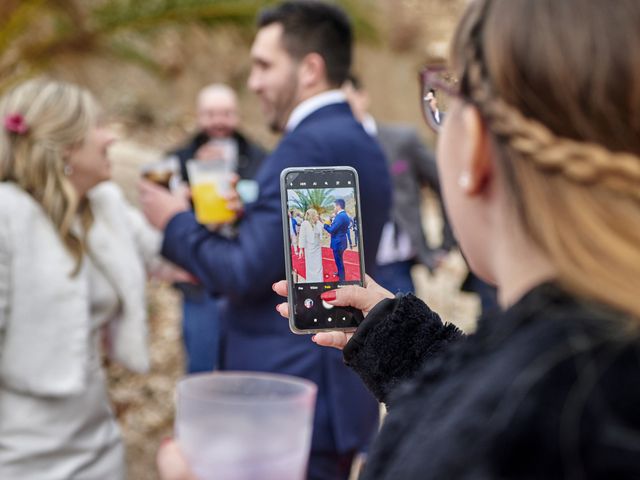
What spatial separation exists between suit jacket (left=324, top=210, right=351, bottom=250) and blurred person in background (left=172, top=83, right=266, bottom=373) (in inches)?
112

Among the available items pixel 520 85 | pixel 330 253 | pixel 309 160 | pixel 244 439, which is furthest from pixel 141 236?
pixel 520 85

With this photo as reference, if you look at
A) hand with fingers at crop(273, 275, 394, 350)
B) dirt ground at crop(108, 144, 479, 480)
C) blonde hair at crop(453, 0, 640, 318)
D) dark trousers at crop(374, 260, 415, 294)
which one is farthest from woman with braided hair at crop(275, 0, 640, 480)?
dirt ground at crop(108, 144, 479, 480)

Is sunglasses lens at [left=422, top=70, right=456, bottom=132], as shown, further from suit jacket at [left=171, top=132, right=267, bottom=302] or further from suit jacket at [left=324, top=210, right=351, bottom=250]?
suit jacket at [left=171, top=132, right=267, bottom=302]

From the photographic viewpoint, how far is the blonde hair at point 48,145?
Result: 279 cm

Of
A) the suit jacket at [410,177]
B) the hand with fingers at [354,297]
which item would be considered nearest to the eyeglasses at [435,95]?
the hand with fingers at [354,297]

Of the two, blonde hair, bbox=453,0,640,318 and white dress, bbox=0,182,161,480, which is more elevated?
blonde hair, bbox=453,0,640,318

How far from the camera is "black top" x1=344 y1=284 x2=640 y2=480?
2.57 feet

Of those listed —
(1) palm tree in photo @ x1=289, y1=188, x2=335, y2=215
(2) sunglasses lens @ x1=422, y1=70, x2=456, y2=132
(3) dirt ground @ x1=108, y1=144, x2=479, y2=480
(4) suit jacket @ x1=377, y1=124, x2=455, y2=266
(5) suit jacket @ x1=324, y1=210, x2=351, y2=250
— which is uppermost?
(2) sunglasses lens @ x1=422, y1=70, x2=456, y2=132

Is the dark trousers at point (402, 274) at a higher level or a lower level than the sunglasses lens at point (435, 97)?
lower

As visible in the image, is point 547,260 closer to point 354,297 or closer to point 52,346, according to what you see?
point 354,297

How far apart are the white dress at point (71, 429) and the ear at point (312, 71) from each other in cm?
91

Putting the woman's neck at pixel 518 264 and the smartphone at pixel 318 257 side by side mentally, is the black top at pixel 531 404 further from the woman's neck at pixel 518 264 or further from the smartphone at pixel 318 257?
the smartphone at pixel 318 257

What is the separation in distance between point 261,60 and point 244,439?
1.51 metres

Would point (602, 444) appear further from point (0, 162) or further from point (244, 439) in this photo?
point (0, 162)
